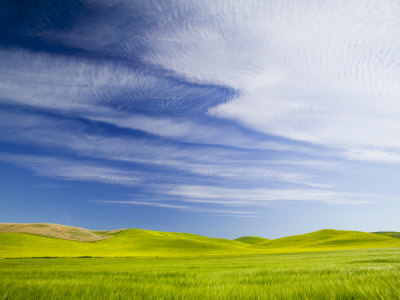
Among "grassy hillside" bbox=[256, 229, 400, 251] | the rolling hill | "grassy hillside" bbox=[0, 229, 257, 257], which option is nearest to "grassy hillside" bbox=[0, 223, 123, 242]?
the rolling hill

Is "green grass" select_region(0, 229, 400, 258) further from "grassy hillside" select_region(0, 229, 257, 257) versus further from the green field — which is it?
the green field

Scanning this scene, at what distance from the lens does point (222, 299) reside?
3115 millimetres

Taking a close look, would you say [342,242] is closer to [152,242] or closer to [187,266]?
[152,242]

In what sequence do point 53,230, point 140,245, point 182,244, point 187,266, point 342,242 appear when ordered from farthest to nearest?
point 53,230 → point 182,244 → point 140,245 → point 342,242 → point 187,266

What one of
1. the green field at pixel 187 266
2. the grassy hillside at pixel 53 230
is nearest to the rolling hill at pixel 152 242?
the grassy hillside at pixel 53 230

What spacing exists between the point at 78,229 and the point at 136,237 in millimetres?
23253

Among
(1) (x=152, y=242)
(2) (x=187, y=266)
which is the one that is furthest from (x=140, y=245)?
(2) (x=187, y=266)

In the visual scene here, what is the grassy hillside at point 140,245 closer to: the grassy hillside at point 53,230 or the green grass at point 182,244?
the green grass at point 182,244

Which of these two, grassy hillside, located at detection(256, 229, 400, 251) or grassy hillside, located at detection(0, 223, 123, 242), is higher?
grassy hillside, located at detection(0, 223, 123, 242)

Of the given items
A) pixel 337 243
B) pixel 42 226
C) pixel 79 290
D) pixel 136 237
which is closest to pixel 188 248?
pixel 136 237

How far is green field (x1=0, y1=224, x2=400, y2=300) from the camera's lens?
354 cm

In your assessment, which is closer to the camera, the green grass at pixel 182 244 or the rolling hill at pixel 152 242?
the green grass at pixel 182 244

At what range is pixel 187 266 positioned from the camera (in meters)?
14.6

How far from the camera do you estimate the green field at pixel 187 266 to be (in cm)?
354
